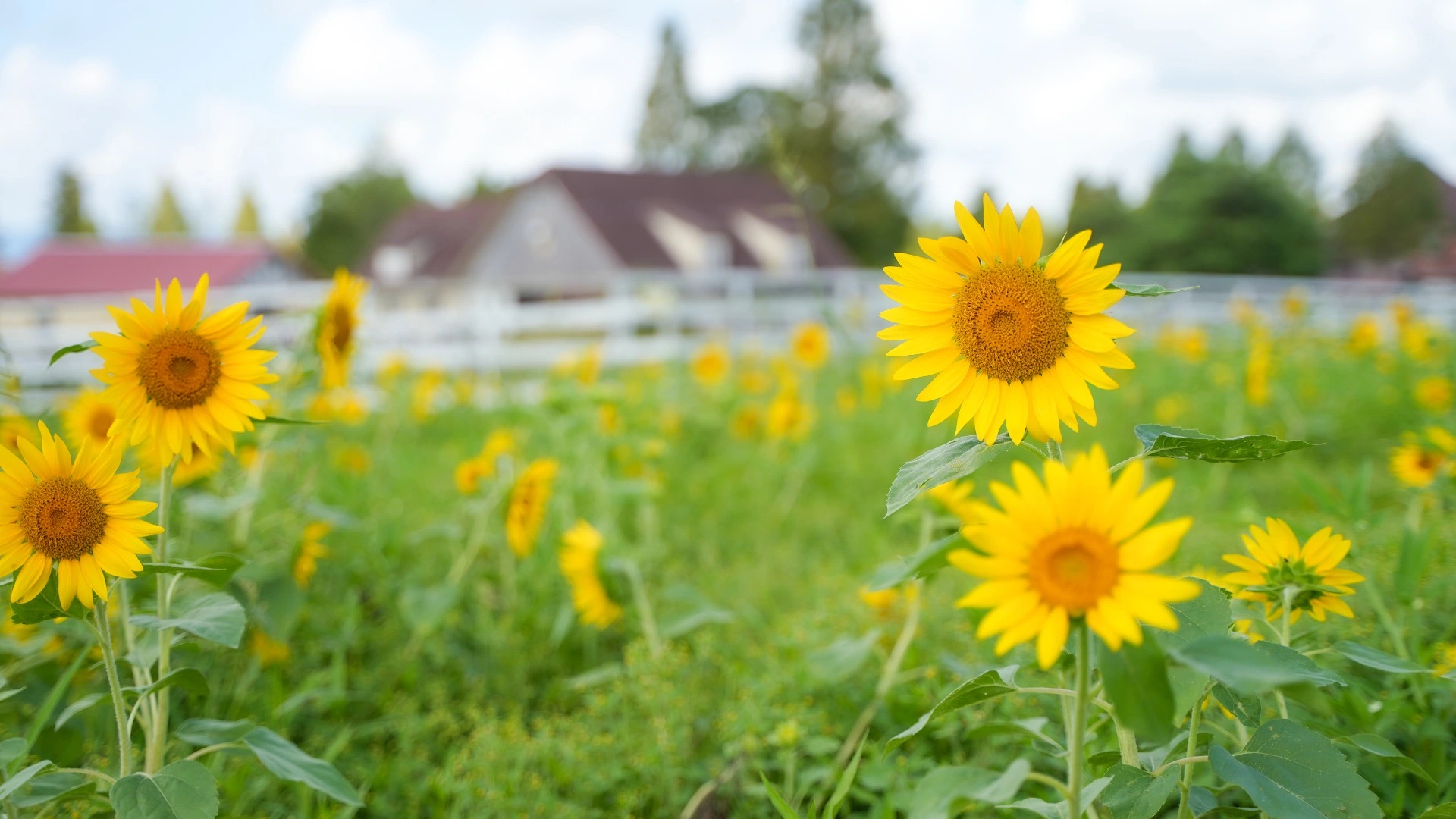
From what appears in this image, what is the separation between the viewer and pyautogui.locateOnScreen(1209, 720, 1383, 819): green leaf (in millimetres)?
822

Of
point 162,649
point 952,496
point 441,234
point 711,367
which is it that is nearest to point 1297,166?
point 441,234

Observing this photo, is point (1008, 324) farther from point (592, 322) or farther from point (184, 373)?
point (592, 322)

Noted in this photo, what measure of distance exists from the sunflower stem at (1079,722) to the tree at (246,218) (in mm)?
62390

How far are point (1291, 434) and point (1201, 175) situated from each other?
68.7 ft

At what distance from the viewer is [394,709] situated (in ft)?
6.40

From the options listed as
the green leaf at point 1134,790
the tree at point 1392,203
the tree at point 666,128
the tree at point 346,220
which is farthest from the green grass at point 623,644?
the tree at point 346,220

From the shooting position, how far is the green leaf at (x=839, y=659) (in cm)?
160

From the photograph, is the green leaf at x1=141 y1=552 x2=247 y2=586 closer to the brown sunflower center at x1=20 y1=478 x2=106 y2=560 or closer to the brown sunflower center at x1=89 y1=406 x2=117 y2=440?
the brown sunflower center at x1=20 y1=478 x2=106 y2=560

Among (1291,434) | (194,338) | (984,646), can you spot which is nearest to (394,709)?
(194,338)

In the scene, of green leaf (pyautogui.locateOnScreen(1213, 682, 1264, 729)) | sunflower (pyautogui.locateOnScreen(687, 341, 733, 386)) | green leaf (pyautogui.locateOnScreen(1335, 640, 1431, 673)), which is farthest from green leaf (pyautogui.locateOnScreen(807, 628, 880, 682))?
sunflower (pyautogui.locateOnScreen(687, 341, 733, 386))

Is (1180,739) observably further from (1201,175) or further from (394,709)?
(1201,175)

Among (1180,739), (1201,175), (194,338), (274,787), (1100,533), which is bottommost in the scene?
(274,787)

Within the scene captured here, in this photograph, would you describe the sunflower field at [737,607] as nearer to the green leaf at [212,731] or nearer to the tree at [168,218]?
the green leaf at [212,731]

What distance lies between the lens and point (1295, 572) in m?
1.02
